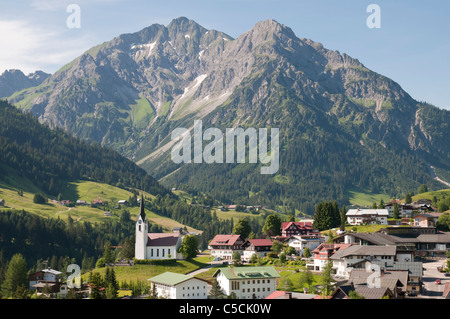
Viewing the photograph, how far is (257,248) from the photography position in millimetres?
148250

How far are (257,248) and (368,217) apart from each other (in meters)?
48.0

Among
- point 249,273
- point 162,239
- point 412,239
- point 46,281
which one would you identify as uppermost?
point 412,239

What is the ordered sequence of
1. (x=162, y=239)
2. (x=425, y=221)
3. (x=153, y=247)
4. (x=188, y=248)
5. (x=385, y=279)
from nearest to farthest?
(x=385, y=279) < (x=188, y=248) < (x=153, y=247) < (x=162, y=239) < (x=425, y=221)

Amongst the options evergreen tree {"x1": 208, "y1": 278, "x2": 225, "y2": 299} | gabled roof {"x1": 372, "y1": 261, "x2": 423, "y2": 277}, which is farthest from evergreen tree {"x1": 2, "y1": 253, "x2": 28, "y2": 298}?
gabled roof {"x1": 372, "y1": 261, "x2": 423, "y2": 277}

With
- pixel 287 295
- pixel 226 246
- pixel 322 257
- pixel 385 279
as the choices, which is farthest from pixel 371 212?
pixel 287 295

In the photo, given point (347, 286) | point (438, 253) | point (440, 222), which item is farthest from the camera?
point (440, 222)

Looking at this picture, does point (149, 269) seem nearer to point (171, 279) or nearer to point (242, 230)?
point (171, 279)

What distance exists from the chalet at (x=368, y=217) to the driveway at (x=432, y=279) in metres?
42.5

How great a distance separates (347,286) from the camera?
300 feet

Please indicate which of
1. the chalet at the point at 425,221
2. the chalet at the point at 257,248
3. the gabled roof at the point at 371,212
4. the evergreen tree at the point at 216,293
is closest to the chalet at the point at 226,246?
the chalet at the point at 257,248

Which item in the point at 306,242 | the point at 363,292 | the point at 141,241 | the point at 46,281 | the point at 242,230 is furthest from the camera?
the point at 242,230
